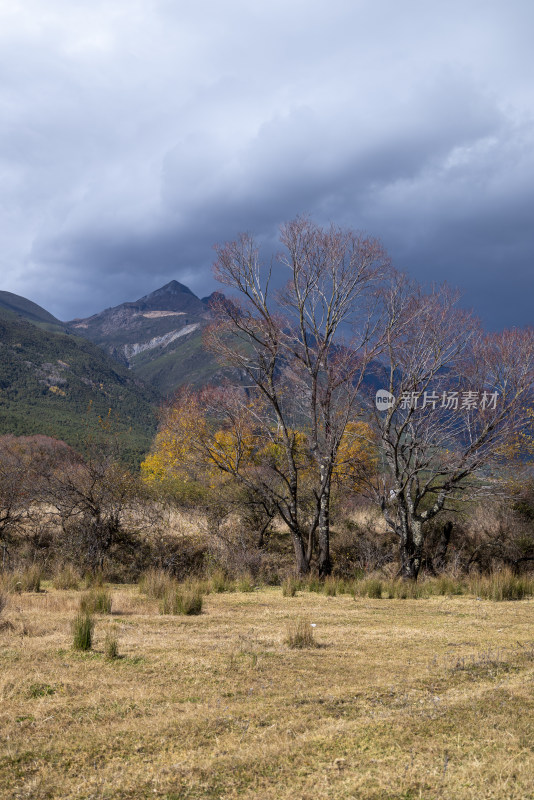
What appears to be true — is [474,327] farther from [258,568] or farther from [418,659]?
[418,659]

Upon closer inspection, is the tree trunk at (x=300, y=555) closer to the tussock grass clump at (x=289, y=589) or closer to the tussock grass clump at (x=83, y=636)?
the tussock grass clump at (x=289, y=589)

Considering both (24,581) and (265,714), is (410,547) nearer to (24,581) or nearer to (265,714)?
(24,581)

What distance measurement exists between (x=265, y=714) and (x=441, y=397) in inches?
457

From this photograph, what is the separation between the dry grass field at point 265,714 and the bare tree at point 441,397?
7.54 metres

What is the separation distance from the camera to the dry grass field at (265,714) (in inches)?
102

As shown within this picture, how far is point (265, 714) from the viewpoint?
3387mm

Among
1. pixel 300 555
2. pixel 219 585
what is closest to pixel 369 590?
pixel 219 585

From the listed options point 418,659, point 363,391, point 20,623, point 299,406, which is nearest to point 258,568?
point 299,406

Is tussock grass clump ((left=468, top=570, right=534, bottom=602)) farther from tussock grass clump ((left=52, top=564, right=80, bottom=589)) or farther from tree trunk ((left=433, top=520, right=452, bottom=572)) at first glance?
tree trunk ((left=433, top=520, right=452, bottom=572))

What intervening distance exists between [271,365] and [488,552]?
370 inches

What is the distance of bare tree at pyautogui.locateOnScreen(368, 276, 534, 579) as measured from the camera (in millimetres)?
13242

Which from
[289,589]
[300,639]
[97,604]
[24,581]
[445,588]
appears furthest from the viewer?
[445,588]

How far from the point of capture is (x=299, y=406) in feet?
46.7

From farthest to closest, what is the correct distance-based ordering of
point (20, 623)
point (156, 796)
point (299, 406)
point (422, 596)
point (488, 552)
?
1. point (488, 552)
2. point (299, 406)
3. point (422, 596)
4. point (20, 623)
5. point (156, 796)
